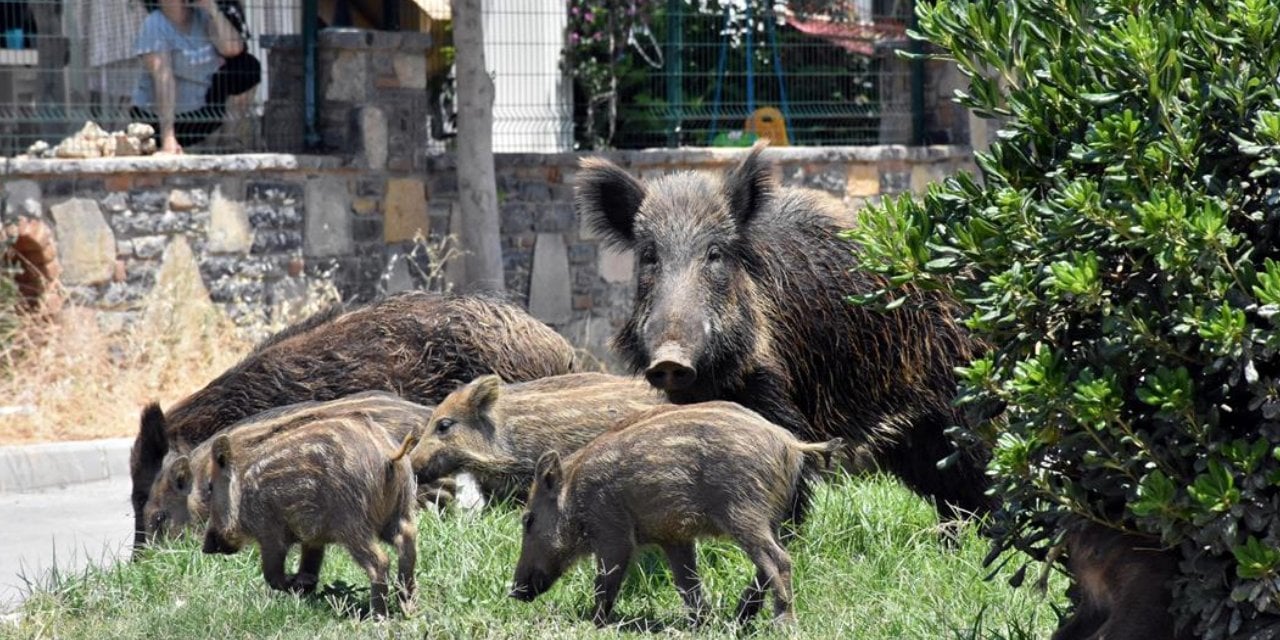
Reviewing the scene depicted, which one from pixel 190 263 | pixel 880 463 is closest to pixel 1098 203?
pixel 880 463

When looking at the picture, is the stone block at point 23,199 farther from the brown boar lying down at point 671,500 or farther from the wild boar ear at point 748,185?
the brown boar lying down at point 671,500

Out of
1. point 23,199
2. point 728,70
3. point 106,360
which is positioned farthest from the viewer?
point 728,70

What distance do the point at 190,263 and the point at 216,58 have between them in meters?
1.55

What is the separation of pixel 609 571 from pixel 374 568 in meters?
0.74

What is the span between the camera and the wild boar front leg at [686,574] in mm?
5406

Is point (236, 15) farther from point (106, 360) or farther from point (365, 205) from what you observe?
point (106, 360)

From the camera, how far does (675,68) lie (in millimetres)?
13359

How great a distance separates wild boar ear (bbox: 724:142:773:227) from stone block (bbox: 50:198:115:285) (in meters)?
5.98

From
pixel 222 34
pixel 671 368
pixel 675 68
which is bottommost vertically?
pixel 671 368

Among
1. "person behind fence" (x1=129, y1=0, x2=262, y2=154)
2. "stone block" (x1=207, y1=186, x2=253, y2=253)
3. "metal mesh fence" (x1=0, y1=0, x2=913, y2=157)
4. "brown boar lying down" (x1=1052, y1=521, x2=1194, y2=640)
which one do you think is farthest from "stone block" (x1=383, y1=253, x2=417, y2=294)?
"brown boar lying down" (x1=1052, y1=521, x2=1194, y2=640)

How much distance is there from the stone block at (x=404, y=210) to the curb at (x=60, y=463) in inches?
111

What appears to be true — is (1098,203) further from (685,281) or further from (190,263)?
(190,263)

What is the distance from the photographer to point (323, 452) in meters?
5.42

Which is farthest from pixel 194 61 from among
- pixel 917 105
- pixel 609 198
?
pixel 609 198
